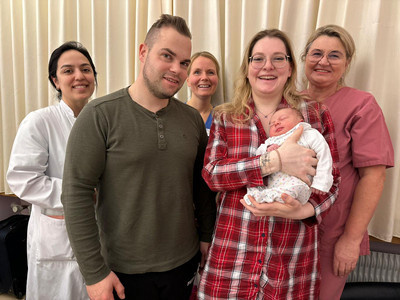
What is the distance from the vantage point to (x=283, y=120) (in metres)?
1.05

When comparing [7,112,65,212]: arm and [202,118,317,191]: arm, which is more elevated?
[202,118,317,191]: arm

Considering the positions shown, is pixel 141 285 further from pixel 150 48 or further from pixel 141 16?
pixel 141 16

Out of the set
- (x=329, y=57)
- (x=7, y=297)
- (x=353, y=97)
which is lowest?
(x=7, y=297)

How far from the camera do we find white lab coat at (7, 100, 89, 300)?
56.9 inches

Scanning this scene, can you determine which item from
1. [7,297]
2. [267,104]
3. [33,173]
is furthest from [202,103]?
[7,297]

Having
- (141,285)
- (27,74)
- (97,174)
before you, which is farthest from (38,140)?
(27,74)

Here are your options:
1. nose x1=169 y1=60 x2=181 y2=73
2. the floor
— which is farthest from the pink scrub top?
the floor

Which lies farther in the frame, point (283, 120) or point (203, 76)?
point (203, 76)

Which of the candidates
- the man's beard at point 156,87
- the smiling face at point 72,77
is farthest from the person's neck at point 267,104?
the smiling face at point 72,77

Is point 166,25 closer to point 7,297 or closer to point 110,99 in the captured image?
point 110,99

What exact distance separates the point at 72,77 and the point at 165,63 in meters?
0.86

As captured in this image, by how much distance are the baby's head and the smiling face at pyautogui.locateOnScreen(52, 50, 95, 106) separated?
123 cm

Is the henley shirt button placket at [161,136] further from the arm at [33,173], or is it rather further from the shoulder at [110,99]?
the arm at [33,173]

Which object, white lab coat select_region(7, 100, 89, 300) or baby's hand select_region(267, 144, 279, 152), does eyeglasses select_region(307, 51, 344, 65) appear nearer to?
baby's hand select_region(267, 144, 279, 152)
